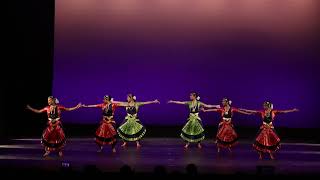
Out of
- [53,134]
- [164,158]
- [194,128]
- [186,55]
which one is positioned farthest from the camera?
[186,55]

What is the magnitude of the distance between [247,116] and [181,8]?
240cm

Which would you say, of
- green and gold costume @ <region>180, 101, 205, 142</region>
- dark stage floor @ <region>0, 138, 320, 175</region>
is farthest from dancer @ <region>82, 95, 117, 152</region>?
green and gold costume @ <region>180, 101, 205, 142</region>

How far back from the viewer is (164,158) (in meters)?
7.00

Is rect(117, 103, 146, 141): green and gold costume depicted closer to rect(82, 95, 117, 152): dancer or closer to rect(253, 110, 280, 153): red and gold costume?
rect(82, 95, 117, 152): dancer

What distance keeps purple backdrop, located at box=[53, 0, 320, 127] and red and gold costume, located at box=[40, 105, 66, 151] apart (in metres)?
1.81

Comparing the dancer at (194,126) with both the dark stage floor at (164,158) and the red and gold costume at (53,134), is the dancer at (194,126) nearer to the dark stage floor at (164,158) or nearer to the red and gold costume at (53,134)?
the dark stage floor at (164,158)

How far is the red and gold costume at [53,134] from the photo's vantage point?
7098 mm

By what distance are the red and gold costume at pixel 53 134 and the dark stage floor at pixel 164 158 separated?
0.17 meters

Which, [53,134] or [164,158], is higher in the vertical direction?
[53,134]

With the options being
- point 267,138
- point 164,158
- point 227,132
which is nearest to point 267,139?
point 267,138

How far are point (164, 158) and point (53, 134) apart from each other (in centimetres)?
170

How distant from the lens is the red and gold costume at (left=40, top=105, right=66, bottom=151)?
279 inches

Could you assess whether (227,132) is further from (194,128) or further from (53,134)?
(53,134)

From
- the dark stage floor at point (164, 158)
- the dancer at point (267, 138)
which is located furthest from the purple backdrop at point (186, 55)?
the dancer at point (267, 138)
